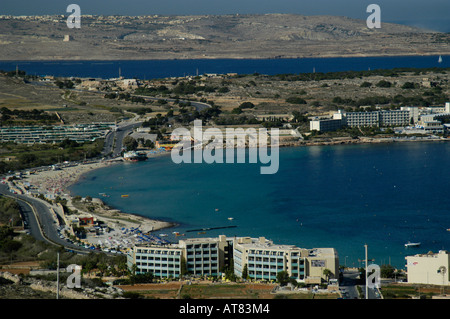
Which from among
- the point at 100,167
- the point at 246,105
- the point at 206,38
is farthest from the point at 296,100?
the point at 206,38

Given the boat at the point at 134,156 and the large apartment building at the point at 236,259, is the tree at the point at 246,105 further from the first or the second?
the large apartment building at the point at 236,259

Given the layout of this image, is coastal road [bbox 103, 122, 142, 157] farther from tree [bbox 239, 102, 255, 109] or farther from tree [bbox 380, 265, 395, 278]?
tree [bbox 380, 265, 395, 278]

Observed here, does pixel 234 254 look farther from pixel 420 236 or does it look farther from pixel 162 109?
pixel 162 109

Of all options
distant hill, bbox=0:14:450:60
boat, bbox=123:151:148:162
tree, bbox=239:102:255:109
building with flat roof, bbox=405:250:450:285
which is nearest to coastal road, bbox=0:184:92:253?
building with flat roof, bbox=405:250:450:285

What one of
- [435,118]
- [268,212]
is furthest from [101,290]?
[435,118]

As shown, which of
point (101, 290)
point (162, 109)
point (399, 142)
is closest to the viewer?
point (101, 290)

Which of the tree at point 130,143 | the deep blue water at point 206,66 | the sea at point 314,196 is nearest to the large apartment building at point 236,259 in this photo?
the sea at point 314,196

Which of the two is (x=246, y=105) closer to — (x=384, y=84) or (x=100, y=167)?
(x=384, y=84)
